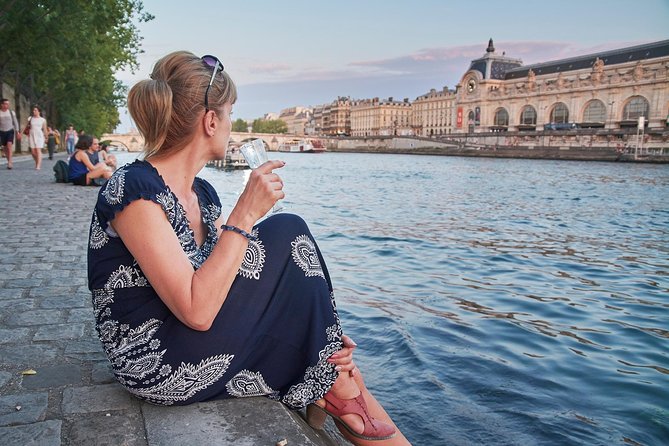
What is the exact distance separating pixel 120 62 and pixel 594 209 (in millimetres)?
26490

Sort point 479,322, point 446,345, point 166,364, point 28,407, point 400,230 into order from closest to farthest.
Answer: point 166,364
point 28,407
point 446,345
point 479,322
point 400,230

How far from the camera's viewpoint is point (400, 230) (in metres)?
10.2

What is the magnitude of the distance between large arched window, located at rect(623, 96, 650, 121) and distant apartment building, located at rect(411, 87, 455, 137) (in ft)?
143

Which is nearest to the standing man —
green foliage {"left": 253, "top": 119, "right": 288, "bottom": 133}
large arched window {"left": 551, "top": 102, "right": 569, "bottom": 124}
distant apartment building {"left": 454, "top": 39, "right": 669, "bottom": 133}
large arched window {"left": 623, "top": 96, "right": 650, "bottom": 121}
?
distant apartment building {"left": 454, "top": 39, "right": 669, "bottom": 133}

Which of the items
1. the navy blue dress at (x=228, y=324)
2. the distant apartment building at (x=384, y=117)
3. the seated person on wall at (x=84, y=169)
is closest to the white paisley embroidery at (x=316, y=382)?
the navy blue dress at (x=228, y=324)

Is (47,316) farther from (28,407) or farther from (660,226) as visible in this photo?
(660,226)

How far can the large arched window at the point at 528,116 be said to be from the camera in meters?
80.9

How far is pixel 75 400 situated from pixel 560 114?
269 ft

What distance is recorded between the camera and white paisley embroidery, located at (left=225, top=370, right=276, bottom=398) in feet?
6.20

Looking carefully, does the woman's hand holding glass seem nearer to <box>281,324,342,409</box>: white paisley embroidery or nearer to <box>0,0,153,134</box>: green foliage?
<box>281,324,342,409</box>: white paisley embroidery

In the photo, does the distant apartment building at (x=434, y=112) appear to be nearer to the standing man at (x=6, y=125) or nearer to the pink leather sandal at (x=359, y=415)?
the standing man at (x=6, y=125)

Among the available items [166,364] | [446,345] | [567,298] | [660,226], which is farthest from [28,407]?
[660,226]

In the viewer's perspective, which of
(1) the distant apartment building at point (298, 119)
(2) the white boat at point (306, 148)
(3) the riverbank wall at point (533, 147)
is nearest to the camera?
(3) the riverbank wall at point (533, 147)

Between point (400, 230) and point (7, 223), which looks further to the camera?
point (400, 230)
